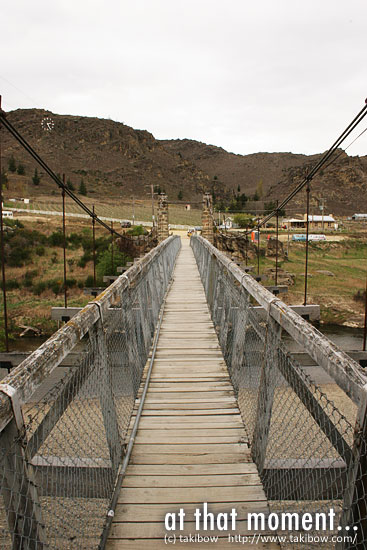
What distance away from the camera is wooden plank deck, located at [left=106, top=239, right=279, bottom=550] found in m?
2.00

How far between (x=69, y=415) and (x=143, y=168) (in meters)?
116

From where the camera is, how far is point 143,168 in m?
114

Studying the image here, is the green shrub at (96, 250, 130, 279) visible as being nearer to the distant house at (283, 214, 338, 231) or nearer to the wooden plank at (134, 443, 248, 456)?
the wooden plank at (134, 443, 248, 456)

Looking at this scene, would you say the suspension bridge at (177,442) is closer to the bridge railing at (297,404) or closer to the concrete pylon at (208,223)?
the bridge railing at (297,404)

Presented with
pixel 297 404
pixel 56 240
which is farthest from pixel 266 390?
pixel 56 240

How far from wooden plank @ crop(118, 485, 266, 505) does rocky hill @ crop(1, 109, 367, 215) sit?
75.9 m

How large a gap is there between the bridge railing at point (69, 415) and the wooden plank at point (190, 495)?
0.12 meters

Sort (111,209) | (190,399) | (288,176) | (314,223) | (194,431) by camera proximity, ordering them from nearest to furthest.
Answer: (194,431)
(190,399)
(111,209)
(314,223)
(288,176)

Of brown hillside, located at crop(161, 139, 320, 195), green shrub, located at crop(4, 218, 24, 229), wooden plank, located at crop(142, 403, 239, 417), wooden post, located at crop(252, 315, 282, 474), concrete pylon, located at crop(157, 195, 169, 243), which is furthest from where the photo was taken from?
brown hillside, located at crop(161, 139, 320, 195)

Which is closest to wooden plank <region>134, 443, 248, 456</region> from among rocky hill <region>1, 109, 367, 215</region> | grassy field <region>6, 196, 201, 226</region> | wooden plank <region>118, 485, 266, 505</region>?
wooden plank <region>118, 485, 266, 505</region>

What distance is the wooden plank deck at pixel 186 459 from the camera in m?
2.00

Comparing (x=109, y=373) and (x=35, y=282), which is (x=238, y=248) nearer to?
(x=35, y=282)

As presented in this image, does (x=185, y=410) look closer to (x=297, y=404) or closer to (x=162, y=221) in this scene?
(x=297, y=404)

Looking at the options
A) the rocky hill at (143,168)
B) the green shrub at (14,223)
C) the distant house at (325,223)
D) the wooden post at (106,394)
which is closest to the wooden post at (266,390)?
the wooden post at (106,394)
